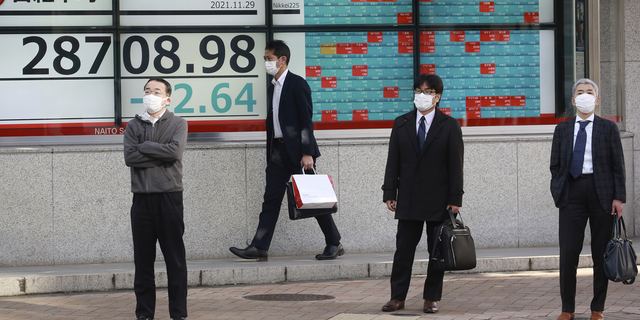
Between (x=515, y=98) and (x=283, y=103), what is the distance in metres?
3.22

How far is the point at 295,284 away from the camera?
26.9 feet

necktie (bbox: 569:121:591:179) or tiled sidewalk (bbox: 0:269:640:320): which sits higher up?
necktie (bbox: 569:121:591:179)

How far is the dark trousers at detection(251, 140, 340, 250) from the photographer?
28.4 ft

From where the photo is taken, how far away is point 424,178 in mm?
6477

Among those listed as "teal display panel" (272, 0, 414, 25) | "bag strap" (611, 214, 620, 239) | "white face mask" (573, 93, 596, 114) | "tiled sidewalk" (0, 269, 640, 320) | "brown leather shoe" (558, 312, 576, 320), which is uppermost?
"teal display panel" (272, 0, 414, 25)

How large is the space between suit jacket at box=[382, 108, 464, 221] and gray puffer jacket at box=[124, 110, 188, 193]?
1.56 metres

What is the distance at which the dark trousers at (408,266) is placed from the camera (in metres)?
6.49

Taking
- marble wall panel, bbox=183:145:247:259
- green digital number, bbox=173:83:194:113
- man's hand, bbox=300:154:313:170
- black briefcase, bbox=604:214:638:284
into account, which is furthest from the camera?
green digital number, bbox=173:83:194:113

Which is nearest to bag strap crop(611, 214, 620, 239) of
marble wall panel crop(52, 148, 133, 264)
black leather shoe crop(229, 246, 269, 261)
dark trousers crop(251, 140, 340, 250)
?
dark trousers crop(251, 140, 340, 250)

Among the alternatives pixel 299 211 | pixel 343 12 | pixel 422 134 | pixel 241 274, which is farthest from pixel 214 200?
pixel 422 134

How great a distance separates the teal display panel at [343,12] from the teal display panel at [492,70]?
41 cm

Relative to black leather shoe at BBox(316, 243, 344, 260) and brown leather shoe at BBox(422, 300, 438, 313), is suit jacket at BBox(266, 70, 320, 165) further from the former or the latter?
brown leather shoe at BBox(422, 300, 438, 313)

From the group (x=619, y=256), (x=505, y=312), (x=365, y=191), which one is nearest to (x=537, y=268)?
(x=365, y=191)

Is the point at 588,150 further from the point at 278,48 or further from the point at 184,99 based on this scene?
the point at 184,99
